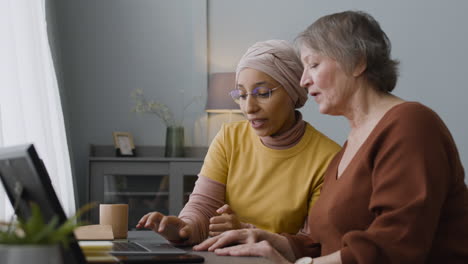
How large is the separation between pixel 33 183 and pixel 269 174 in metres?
1.15

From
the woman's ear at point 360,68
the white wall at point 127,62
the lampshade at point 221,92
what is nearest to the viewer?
the woman's ear at point 360,68

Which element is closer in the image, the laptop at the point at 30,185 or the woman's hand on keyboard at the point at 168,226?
the laptop at the point at 30,185

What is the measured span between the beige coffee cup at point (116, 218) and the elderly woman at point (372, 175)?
381 millimetres

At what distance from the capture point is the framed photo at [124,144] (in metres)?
4.78

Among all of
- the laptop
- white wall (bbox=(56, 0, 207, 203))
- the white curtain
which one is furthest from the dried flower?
the laptop

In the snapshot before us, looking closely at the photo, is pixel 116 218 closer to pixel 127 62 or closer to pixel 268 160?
pixel 268 160

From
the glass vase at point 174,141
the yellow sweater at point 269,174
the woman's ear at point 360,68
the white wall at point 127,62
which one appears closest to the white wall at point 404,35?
the white wall at point 127,62

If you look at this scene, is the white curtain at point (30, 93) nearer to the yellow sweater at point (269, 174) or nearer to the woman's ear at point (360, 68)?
the yellow sweater at point (269, 174)

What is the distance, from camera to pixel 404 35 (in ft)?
16.7

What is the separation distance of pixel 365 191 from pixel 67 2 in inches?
160

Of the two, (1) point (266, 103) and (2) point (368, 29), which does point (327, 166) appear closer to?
(1) point (266, 103)

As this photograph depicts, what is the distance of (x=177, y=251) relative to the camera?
56.8 inches

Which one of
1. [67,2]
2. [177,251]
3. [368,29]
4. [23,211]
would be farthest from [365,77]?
[67,2]

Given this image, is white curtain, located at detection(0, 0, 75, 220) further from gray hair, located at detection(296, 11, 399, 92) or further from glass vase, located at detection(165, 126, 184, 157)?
gray hair, located at detection(296, 11, 399, 92)
